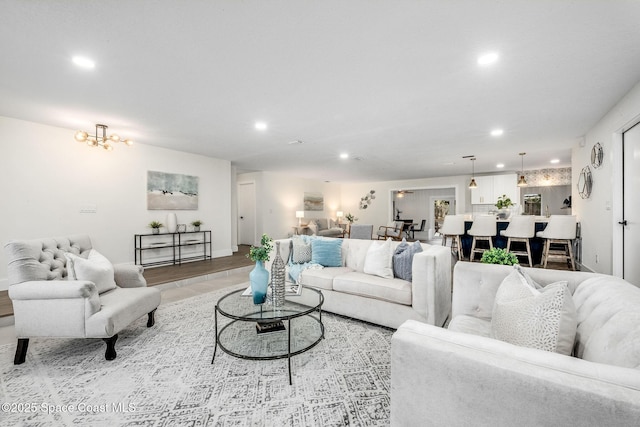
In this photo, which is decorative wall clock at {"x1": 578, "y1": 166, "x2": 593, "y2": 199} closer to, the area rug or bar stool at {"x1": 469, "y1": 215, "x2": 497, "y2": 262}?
bar stool at {"x1": 469, "y1": 215, "x2": 497, "y2": 262}

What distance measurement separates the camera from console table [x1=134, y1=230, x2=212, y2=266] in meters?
4.97

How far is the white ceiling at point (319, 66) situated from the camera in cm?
172

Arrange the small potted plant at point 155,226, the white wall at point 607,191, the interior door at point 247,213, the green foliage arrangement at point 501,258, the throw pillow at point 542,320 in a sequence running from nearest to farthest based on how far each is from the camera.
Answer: the throw pillow at point 542,320 < the green foliage arrangement at point 501,258 < the white wall at point 607,191 < the small potted plant at point 155,226 < the interior door at point 247,213

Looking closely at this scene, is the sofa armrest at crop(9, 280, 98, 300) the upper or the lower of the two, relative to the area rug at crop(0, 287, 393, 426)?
upper

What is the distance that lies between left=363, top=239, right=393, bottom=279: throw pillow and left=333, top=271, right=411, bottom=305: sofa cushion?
0.07 meters

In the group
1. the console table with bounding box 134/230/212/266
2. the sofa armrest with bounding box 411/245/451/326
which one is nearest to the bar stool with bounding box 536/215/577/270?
the sofa armrest with bounding box 411/245/451/326

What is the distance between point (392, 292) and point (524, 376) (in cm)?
175

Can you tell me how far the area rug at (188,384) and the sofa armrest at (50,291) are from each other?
1.66 feet

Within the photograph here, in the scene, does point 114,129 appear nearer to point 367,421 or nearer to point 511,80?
point 367,421

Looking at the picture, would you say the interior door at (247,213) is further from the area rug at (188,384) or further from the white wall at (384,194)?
the area rug at (188,384)

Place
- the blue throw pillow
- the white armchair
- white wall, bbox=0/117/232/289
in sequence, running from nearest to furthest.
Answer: the white armchair, the blue throw pillow, white wall, bbox=0/117/232/289

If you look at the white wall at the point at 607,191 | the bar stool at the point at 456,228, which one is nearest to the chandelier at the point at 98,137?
the bar stool at the point at 456,228

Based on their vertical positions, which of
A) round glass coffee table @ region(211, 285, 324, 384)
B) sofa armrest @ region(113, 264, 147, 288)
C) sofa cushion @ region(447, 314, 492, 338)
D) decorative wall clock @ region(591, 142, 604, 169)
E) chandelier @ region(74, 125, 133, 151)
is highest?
chandelier @ region(74, 125, 133, 151)

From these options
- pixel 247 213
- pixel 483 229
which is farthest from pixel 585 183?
pixel 247 213
